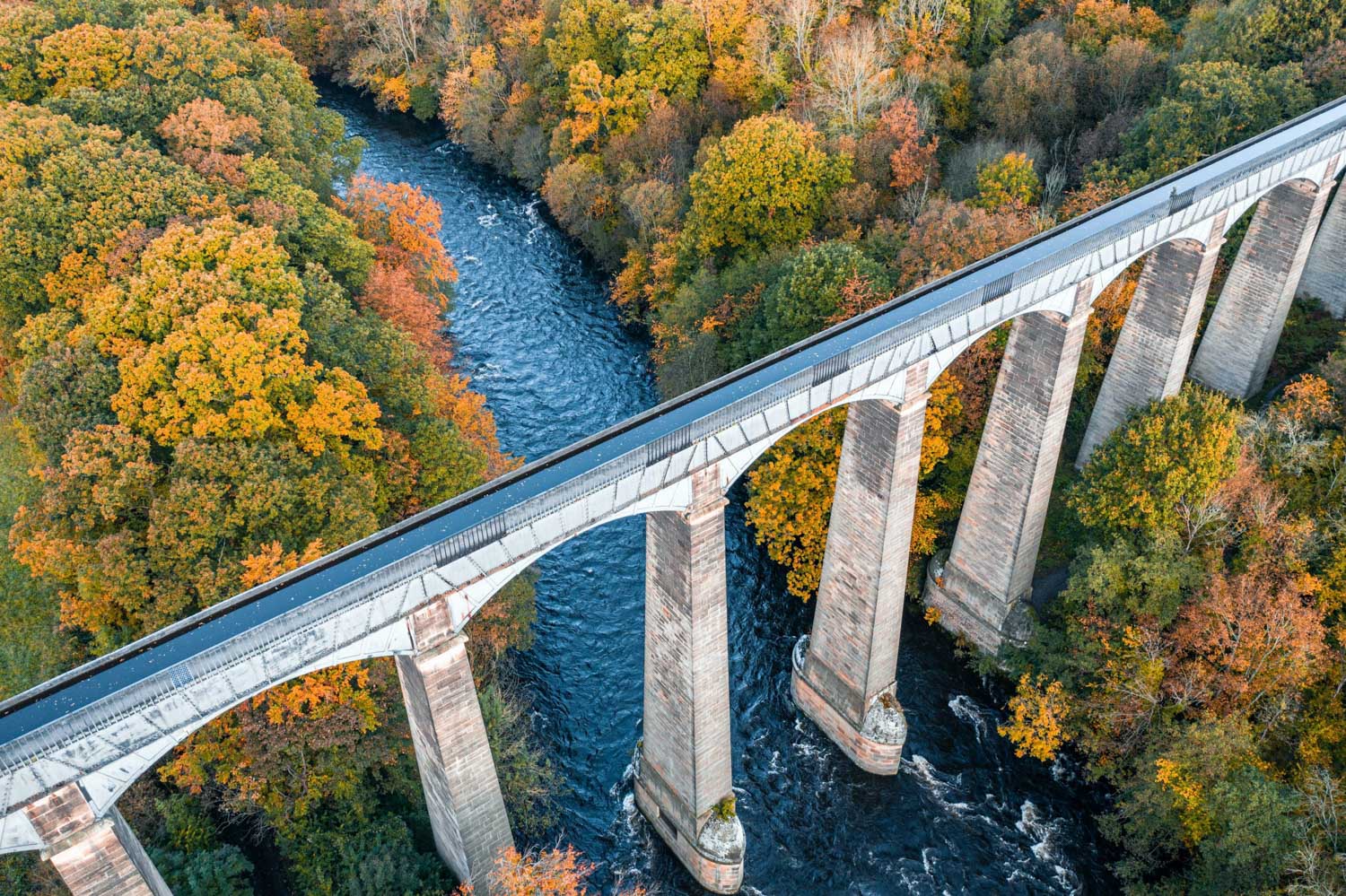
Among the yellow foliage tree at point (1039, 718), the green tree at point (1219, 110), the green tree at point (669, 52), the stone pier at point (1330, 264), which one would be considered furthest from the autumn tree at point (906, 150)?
the yellow foliage tree at point (1039, 718)

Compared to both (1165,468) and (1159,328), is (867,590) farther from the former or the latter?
(1159,328)

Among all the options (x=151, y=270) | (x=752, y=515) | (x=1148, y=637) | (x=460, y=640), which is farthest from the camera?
(x=752, y=515)

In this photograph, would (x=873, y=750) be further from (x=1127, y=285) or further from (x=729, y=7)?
(x=729, y=7)

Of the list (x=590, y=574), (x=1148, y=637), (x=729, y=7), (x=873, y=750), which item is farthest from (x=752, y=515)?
(x=729, y=7)

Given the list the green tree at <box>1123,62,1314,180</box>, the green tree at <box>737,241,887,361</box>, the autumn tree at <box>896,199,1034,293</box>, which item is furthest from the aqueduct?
the green tree at <box>737,241,887,361</box>

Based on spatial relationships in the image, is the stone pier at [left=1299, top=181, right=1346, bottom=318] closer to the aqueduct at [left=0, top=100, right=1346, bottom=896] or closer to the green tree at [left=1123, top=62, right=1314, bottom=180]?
the aqueduct at [left=0, top=100, right=1346, bottom=896]

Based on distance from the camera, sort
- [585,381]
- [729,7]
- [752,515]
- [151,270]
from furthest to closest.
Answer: [729,7] < [585,381] < [752,515] < [151,270]

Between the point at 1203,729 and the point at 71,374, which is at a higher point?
the point at 71,374
